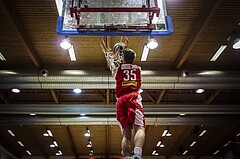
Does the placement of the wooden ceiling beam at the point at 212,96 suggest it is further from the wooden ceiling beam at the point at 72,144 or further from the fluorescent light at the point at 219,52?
the wooden ceiling beam at the point at 72,144

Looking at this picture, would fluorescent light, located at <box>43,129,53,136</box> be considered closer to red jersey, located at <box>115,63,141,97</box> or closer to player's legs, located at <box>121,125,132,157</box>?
red jersey, located at <box>115,63,141,97</box>

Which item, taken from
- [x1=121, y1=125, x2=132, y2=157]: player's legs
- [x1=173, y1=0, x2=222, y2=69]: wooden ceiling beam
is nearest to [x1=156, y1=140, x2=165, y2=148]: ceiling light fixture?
[x1=173, y1=0, x2=222, y2=69]: wooden ceiling beam

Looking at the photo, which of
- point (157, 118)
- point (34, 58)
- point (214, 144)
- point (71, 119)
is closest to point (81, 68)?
point (34, 58)

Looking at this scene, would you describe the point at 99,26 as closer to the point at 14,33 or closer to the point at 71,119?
the point at 14,33

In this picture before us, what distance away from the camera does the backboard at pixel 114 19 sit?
484 centimetres

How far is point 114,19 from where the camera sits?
499cm

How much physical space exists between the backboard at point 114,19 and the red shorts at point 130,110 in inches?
43.1

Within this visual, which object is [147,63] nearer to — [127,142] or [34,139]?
[127,142]

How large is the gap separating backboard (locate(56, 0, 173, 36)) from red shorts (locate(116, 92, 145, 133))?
1.09m

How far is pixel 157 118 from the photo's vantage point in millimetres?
13000

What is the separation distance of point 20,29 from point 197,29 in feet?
16.6

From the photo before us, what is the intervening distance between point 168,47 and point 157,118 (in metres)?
3.96

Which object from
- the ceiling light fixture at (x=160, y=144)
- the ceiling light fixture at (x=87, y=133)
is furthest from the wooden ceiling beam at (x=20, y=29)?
the ceiling light fixture at (x=160, y=144)

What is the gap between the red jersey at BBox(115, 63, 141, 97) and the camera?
4.50 metres
